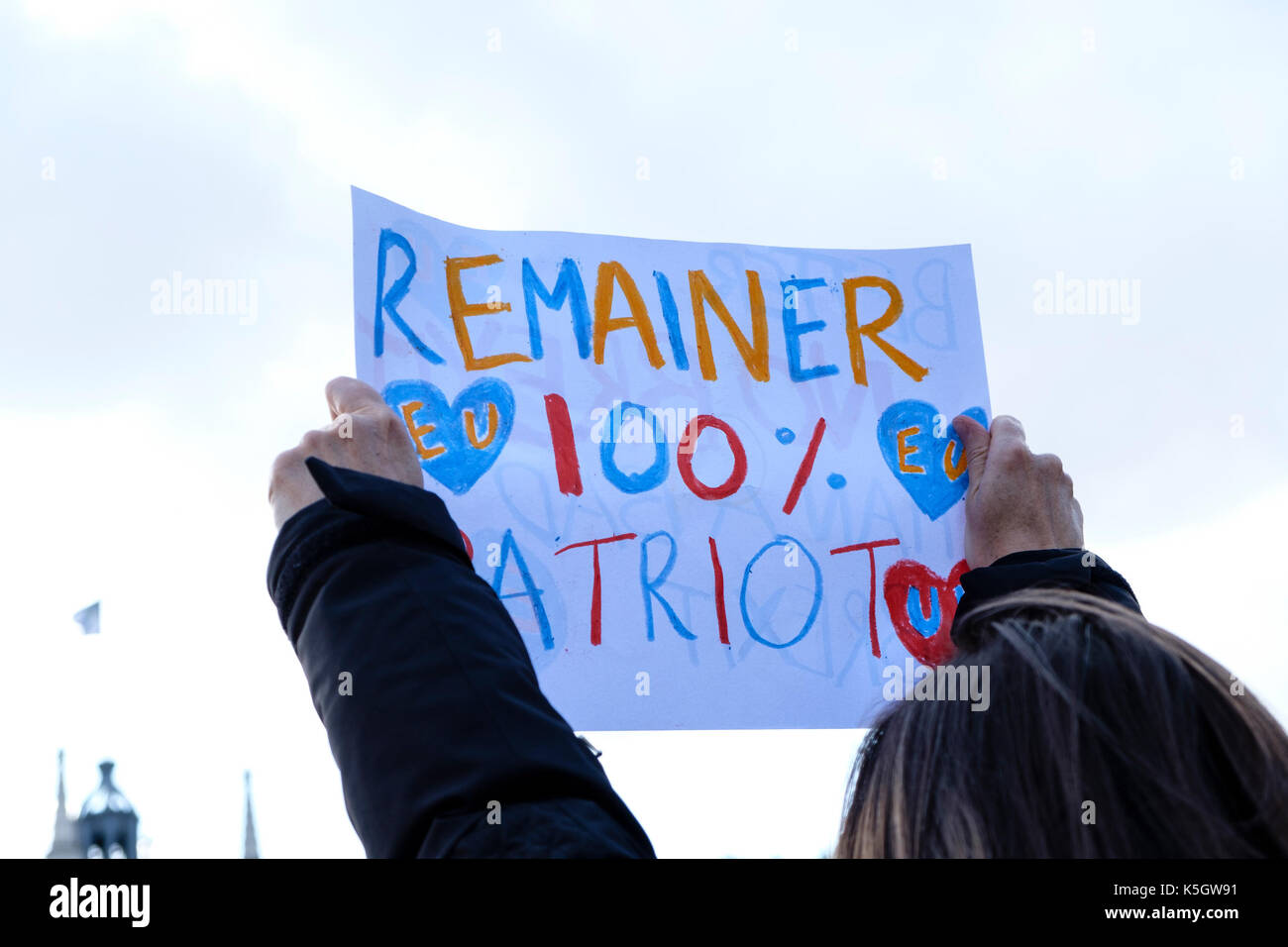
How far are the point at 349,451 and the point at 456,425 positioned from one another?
0.55 m

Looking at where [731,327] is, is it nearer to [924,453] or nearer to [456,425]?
[924,453]

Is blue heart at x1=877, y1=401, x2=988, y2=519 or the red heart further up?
blue heart at x1=877, y1=401, x2=988, y2=519

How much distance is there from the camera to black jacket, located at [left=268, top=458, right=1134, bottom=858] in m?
0.98

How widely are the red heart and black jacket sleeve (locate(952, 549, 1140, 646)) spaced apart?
0.54 meters

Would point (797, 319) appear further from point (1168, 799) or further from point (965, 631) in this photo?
point (1168, 799)

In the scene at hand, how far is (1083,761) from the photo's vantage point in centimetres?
93

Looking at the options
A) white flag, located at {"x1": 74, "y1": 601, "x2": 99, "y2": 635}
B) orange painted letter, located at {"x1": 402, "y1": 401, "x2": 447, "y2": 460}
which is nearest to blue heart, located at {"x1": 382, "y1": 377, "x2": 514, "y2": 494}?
orange painted letter, located at {"x1": 402, "y1": 401, "x2": 447, "y2": 460}

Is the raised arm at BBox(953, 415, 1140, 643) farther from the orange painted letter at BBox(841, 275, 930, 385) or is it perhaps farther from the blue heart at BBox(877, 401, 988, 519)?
the orange painted letter at BBox(841, 275, 930, 385)

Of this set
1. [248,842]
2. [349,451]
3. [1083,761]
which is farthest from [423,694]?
[248,842]

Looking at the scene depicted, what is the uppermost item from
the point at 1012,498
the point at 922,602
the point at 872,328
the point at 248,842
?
the point at 872,328
